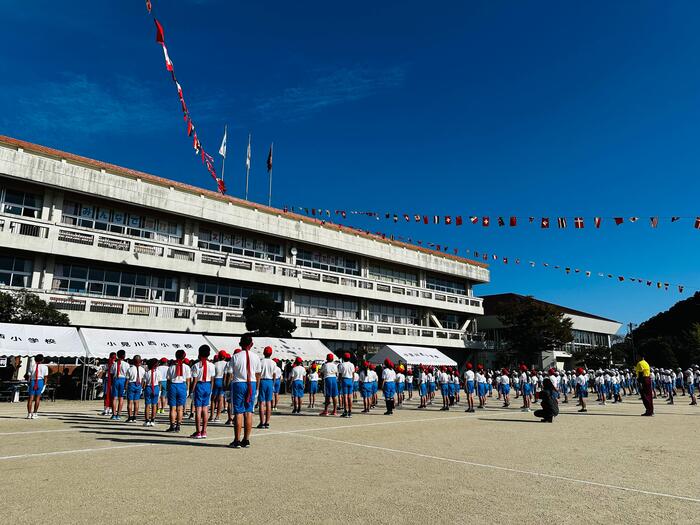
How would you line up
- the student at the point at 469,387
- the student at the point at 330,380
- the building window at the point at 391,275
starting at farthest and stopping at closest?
the building window at the point at 391,275 < the student at the point at 469,387 < the student at the point at 330,380

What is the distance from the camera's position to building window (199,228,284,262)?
115ft

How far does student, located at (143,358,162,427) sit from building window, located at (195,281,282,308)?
2121 centimetres

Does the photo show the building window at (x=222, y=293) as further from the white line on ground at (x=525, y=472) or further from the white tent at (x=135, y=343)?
the white line on ground at (x=525, y=472)

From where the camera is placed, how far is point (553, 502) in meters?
4.93

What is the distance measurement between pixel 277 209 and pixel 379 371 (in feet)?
54.3

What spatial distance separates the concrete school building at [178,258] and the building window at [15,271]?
57mm

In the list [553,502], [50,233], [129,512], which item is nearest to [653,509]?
[553,502]

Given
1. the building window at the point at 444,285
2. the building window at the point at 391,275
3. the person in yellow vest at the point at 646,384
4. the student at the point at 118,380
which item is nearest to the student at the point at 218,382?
the student at the point at 118,380

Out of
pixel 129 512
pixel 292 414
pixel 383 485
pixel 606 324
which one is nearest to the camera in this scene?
pixel 129 512

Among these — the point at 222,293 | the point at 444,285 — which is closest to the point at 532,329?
the point at 444,285

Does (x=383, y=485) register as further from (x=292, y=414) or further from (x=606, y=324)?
(x=606, y=324)

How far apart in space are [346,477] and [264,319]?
23638mm

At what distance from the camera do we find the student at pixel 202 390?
9.29 m

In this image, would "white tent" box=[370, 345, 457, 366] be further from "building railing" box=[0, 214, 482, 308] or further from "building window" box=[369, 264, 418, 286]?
"building window" box=[369, 264, 418, 286]
